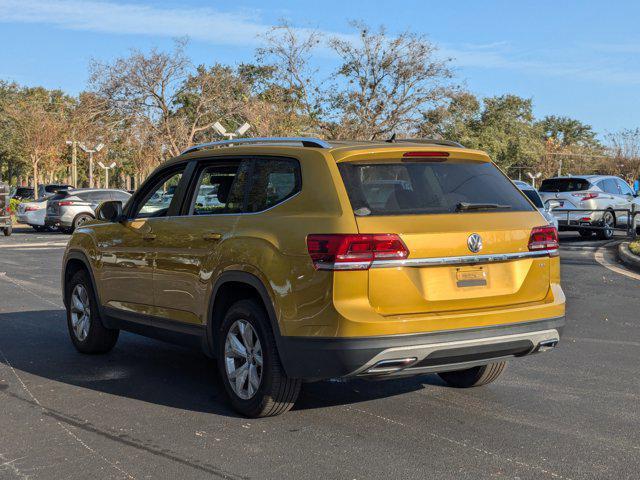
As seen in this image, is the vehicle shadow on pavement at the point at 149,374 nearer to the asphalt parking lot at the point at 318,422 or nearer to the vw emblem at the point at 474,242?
the asphalt parking lot at the point at 318,422

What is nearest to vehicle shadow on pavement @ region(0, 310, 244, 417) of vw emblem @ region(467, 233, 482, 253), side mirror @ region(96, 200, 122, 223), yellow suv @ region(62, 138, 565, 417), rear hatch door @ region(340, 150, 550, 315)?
yellow suv @ region(62, 138, 565, 417)

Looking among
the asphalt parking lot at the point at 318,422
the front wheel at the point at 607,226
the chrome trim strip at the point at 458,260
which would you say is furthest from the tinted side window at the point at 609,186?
the chrome trim strip at the point at 458,260

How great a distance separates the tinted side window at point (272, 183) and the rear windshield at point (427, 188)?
1.25ft

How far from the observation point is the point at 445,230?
4.93m

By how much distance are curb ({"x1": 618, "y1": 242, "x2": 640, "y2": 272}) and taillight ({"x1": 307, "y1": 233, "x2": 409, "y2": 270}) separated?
37.9 ft

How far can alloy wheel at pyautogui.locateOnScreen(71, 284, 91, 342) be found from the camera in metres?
7.54

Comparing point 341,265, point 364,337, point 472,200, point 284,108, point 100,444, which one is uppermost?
point 284,108

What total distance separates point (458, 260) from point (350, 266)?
2.30ft

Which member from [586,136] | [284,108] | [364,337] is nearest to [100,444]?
[364,337]

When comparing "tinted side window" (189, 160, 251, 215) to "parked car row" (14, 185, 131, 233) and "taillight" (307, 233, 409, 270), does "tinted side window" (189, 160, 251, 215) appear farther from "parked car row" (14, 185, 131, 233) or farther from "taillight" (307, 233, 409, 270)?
"parked car row" (14, 185, 131, 233)

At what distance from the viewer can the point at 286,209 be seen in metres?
5.16

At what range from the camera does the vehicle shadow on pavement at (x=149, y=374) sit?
5930 mm

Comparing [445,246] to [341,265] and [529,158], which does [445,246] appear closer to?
[341,265]

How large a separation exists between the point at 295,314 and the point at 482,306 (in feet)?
3.71
